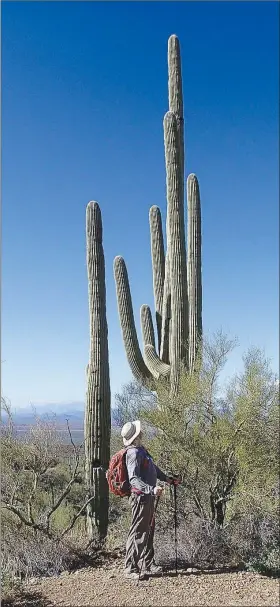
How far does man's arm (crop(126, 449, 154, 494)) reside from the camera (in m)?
6.63

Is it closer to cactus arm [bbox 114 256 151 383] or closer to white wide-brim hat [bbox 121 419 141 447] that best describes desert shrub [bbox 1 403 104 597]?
white wide-brim hat [bbox 121 419 141 447]

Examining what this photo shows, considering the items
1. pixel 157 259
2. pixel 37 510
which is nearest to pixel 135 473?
pixel 37 510

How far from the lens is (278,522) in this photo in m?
8.38

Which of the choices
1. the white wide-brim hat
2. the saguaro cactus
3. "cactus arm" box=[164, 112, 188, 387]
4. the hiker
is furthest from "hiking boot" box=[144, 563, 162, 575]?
"cactus arm" box=[164, 112, 188, 387]

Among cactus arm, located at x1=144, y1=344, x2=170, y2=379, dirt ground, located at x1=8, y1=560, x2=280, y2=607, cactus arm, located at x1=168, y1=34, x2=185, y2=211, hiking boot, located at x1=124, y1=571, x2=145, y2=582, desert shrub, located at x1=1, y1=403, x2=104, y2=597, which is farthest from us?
cactus arm, located at x1=168, y1=34, x2=185, y2=211

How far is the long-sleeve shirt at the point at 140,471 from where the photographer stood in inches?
262

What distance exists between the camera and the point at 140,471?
6801 mm

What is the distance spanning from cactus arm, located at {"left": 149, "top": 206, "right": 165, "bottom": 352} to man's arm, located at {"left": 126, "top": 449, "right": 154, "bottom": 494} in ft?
22.7

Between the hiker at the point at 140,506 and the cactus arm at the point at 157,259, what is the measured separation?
685 cm

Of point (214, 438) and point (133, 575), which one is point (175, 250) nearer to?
point (214, 438)

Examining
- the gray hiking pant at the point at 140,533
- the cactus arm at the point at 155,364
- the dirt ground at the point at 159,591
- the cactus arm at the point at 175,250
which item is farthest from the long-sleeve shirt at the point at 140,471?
the cactus arm at the point at 155,364

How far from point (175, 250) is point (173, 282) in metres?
0.64

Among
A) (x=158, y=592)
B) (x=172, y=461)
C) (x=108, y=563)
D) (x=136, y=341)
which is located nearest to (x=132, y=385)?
(x=136, y=341)

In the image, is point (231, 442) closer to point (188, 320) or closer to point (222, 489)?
point (222, 489)
